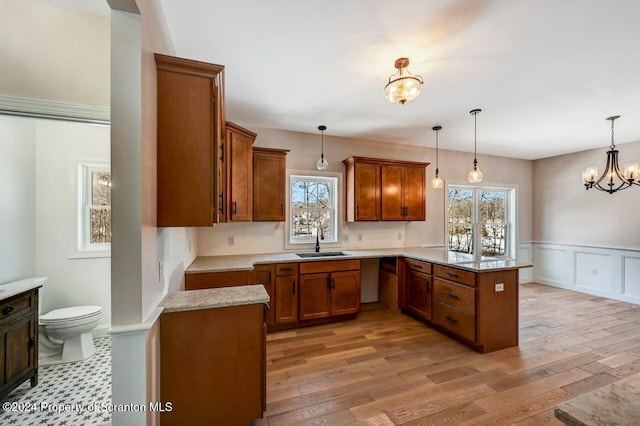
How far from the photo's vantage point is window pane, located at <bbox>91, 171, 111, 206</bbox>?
297cm

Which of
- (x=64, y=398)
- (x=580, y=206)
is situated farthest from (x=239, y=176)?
(x=580, y=206)

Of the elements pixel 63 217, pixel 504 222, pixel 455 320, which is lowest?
pixel 455 320

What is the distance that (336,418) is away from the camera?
179 centimetres

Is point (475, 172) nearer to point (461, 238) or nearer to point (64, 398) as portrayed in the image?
point (461, 238)

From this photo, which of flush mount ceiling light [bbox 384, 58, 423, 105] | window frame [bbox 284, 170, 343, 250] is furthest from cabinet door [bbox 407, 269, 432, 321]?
flush mount ceiling light [bbox 384, 58, 423, 105]

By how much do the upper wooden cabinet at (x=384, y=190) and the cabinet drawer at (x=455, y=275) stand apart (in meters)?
1.14

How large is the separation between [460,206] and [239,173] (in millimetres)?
4159

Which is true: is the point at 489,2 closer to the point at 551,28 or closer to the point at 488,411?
the point at 551,28

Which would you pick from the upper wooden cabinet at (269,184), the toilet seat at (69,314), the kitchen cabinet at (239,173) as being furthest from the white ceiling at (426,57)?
the toilet seat at (69,314)

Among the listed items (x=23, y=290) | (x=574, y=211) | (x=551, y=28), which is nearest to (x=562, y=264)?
(x=574, y=211)

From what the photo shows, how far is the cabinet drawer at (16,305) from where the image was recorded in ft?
5.85

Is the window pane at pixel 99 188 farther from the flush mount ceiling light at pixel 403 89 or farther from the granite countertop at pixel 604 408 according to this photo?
the granite countertop at pixel 604 408

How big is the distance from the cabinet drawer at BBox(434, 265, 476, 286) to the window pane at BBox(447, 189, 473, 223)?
6.75 ft

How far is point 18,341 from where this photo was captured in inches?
74.6
